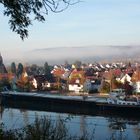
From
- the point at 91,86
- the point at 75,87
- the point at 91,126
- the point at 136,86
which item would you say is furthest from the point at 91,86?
the point at 91,126

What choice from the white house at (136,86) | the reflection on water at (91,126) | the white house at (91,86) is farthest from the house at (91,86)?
the reflection on water at (91,126)

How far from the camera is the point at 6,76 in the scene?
171 ft

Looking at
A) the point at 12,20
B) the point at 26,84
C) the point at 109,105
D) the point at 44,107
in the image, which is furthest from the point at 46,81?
the point at 12,20

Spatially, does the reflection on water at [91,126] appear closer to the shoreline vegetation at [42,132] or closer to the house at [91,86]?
the shoreline vegetation at [42,132]

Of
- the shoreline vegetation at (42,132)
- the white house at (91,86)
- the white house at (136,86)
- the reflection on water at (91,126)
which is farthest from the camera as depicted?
the white house at (91,86)

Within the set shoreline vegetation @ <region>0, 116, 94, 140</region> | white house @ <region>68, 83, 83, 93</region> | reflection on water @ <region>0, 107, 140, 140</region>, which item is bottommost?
reflection on water @ <region>0, 107, 140, 140</region>

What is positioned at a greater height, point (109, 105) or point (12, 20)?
point (12, 20)

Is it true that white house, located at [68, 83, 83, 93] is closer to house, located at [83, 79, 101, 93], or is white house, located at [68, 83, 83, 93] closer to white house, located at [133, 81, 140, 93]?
house, located at [83, 79, 101, 93]

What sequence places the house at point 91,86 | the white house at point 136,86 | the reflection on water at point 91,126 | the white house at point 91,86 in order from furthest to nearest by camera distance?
the white house at point 91,86 → the house at point 91,86 → the white house at point 136,86 → the reflection on water at point 91,126

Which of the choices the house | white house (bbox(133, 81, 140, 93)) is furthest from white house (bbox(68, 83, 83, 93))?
white house (bbox(133, 81, 140, 93))

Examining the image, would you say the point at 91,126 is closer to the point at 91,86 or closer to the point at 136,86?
the point at 136,86

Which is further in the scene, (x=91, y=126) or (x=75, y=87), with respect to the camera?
(x=75, y=87)

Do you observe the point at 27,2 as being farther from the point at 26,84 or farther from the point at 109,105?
the point at 26,84

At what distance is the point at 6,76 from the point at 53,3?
4908 centimetres
